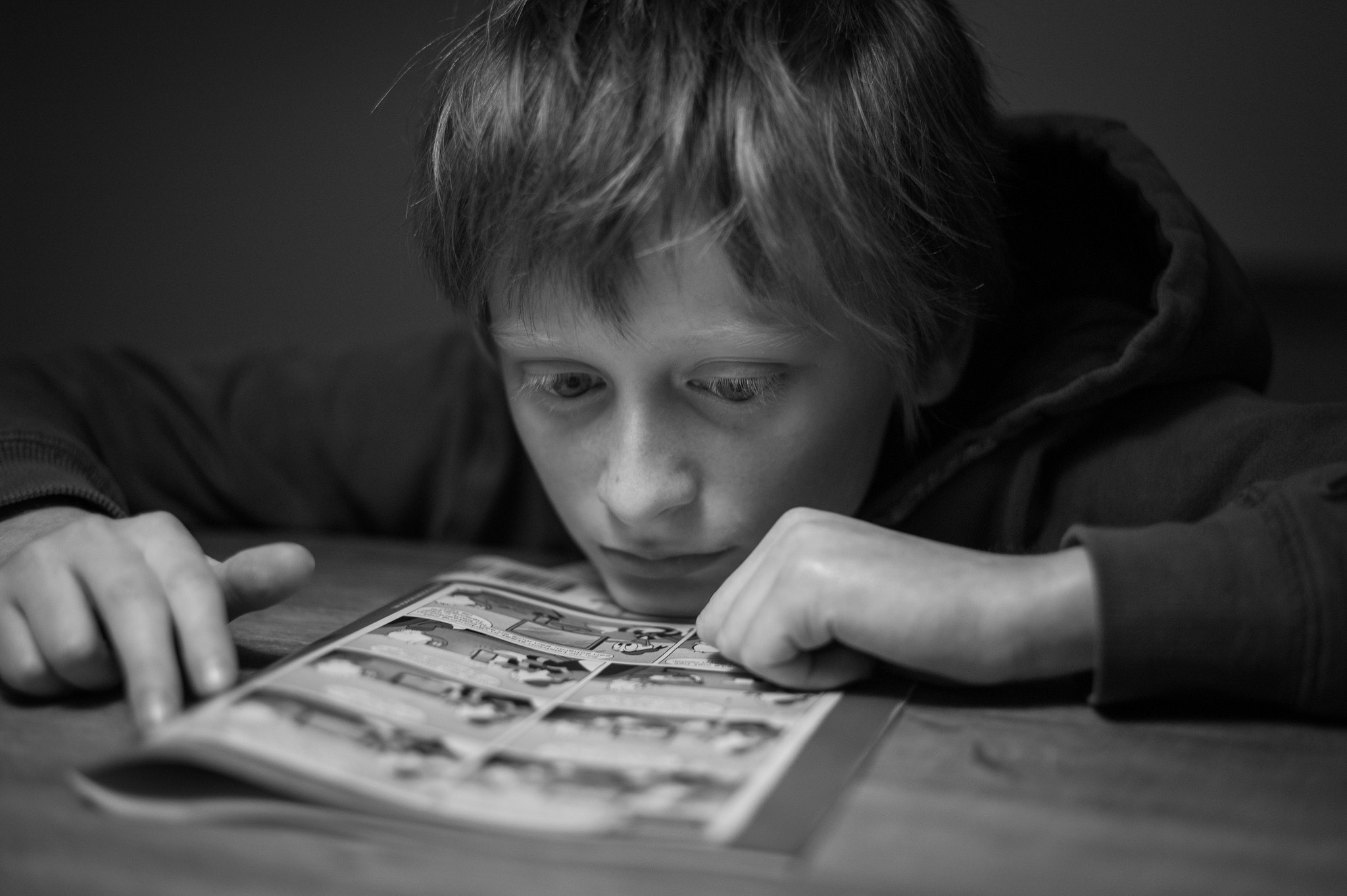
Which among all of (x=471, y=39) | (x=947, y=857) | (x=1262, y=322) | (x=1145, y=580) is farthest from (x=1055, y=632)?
(x=471, y=39)

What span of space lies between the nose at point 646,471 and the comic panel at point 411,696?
161 millimetres

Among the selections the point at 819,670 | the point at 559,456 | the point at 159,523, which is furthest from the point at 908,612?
the point at 159,523

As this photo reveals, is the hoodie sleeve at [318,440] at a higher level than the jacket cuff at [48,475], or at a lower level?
lower

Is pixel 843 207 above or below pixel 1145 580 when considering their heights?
above

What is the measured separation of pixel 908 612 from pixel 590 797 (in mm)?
194

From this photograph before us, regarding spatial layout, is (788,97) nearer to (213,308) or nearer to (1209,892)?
(1209,892)

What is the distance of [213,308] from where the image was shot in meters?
1.73

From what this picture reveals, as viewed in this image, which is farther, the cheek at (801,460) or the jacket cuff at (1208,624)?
the cheek at (801,460)

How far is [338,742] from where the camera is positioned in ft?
1.64

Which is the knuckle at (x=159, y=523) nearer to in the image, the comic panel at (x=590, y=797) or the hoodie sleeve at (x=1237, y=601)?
the comic panel at (x=590, y=797)

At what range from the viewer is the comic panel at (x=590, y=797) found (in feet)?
1.47

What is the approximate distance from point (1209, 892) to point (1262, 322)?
565mm

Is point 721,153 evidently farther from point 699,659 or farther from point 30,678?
point 30,678

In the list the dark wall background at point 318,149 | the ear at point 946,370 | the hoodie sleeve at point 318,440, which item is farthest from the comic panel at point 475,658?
the dark wall background at point 318,149
